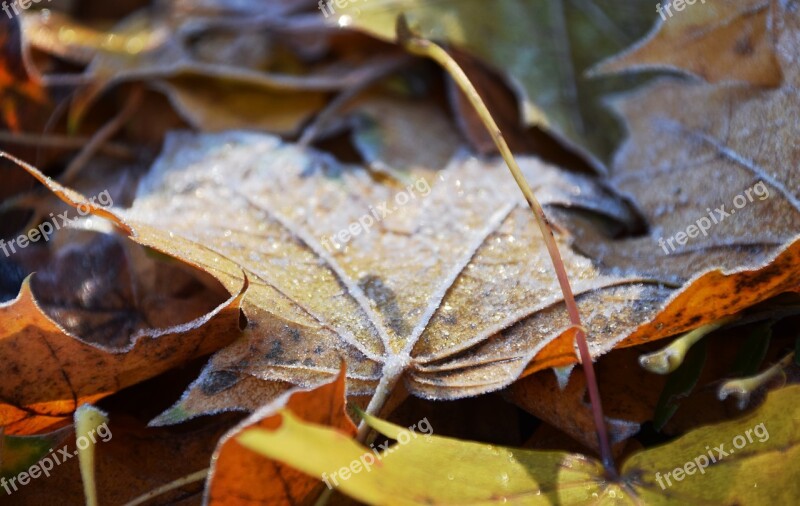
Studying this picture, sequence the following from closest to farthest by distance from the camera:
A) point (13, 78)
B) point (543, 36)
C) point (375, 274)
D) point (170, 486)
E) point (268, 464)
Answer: point (268, 464) < point (170, 486) < point (375, 274) < point (13, 78) < point (543, 36)

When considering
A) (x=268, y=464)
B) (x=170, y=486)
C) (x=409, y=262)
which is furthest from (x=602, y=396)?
(x=170, y=486)

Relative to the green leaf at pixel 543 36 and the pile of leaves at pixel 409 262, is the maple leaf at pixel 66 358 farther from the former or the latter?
the green leaf at pixel 543 36

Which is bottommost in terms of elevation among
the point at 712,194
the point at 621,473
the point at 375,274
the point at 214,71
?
the point at 621,473

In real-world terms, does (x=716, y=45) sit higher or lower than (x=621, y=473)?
higher

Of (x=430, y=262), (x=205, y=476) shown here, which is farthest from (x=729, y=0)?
(x=205, y=476)

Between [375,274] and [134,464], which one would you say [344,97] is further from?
[134,464]

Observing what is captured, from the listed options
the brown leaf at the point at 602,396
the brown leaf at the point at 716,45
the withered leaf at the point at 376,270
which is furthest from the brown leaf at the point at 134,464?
the brown leaf at the point at 716,45

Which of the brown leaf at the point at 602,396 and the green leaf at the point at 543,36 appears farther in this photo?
the green leaf at the point at 543,36
